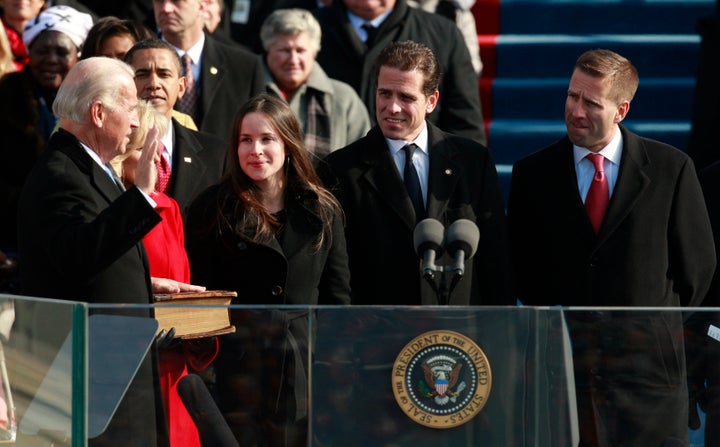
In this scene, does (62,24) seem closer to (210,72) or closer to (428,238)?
(210,72)

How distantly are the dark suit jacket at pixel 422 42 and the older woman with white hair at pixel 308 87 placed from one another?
38 centimetres

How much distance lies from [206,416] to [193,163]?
1.87 metres

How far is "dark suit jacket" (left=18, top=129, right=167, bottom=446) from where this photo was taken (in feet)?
13.7

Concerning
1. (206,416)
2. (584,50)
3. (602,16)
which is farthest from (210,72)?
(602,16)

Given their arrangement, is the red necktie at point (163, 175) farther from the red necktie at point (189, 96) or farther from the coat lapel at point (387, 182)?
the red necktie at point (189, 96)

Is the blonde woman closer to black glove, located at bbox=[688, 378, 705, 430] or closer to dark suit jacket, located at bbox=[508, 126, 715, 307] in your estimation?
dark suit jacket, located at bbox=[508, 126, 715, 307]

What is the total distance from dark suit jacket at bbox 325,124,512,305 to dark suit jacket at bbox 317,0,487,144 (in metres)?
1.85

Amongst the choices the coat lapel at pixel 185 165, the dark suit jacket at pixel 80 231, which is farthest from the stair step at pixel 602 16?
the dark suit jacket at pixel 80 231

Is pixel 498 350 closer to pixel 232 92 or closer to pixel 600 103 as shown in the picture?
pixel 600 103

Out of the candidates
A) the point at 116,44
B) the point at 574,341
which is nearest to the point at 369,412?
the point at 574,341

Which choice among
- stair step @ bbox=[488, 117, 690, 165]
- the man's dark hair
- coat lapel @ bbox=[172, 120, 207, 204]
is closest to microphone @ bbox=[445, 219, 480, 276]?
the man's dark hair

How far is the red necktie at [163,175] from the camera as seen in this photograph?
552cm

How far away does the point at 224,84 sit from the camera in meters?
6.81

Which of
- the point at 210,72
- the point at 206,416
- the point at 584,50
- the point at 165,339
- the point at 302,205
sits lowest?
the point at 206,416
